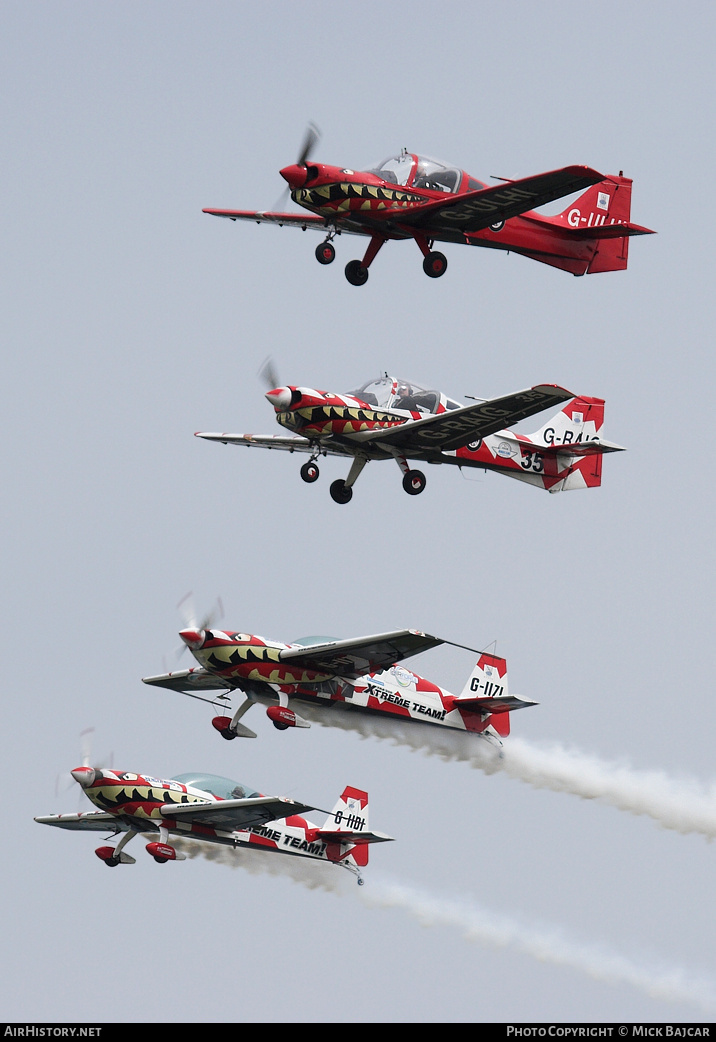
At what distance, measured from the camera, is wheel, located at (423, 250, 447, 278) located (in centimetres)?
4288

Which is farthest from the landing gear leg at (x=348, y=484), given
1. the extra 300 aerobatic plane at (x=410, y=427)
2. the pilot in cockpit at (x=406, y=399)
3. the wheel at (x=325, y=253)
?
the wheel at (x=325, y=253)

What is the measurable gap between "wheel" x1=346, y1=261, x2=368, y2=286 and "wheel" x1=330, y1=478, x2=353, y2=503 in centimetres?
399

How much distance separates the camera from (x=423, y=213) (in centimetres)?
4209

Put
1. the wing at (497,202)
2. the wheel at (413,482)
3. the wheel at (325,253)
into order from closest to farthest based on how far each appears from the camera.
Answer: the wing at (497,202) → the wheel at (325,253) → the wheel at (413,482)

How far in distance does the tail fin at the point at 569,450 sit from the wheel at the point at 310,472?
5081mm

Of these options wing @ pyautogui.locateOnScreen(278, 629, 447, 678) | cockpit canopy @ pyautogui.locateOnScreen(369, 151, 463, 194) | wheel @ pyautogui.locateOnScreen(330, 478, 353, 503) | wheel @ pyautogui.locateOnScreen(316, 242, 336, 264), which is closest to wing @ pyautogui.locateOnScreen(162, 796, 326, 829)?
wing @ pyautogui.locateOnScreen(278, 629, 447, 678)

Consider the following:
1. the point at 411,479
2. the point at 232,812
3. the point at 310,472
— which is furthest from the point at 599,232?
the point at 232,812

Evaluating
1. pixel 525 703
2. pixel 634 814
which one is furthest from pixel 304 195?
pixel 634 814

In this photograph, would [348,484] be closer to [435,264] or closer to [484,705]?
[435,264]

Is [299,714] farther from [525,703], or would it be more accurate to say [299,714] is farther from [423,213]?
[423,213]

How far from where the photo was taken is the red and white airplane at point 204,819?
4544 cm

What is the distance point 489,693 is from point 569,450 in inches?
254

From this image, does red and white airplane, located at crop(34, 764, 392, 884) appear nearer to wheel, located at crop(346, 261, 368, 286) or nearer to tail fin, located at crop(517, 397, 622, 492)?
tail fin, located at crop(517, 397, 622, 492)

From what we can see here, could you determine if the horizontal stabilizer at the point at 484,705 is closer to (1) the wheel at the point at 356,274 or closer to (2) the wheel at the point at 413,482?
(2) the wheel at the point at 413,482
